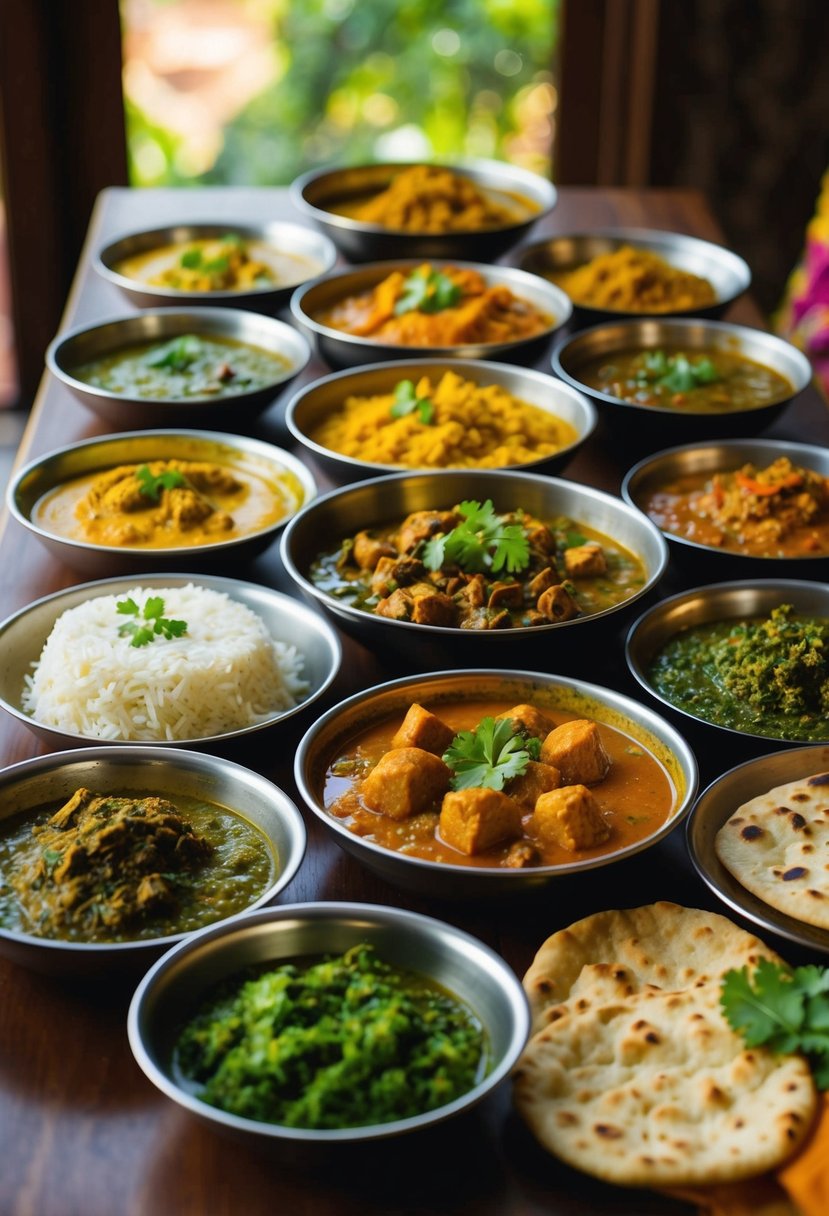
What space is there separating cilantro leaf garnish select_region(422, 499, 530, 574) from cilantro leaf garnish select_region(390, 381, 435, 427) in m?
0.60

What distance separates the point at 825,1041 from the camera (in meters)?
1.75

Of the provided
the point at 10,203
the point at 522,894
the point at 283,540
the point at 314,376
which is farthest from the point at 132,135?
the point at 522,894

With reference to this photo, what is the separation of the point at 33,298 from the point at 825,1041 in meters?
5.44

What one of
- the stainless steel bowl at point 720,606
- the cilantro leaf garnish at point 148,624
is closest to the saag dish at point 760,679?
the stainless steel bowl at point 720,606

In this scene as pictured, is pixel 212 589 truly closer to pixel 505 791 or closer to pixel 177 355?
pixel 505 791

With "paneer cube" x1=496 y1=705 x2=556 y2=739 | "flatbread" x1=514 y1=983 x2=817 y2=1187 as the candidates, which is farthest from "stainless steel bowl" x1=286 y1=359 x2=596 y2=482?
"flatbread" x1=514 y1=983 x2=817 y2=1187

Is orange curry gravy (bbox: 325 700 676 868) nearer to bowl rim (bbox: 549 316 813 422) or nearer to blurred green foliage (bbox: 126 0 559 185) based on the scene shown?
bowl rim (bbox: 549 316 813 422)

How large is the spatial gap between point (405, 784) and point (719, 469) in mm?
1587

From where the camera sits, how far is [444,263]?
14.1 ft

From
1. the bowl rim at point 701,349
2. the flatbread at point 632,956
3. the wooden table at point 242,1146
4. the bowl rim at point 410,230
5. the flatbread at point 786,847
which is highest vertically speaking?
the bowl rim at point 410,230

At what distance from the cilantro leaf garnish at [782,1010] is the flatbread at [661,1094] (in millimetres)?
22

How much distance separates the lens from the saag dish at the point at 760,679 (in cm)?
246

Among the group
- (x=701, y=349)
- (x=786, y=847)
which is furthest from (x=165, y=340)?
(x=786, y=847)

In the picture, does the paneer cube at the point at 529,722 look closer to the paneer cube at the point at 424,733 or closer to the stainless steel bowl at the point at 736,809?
the paneer cube at the point at 424,733
